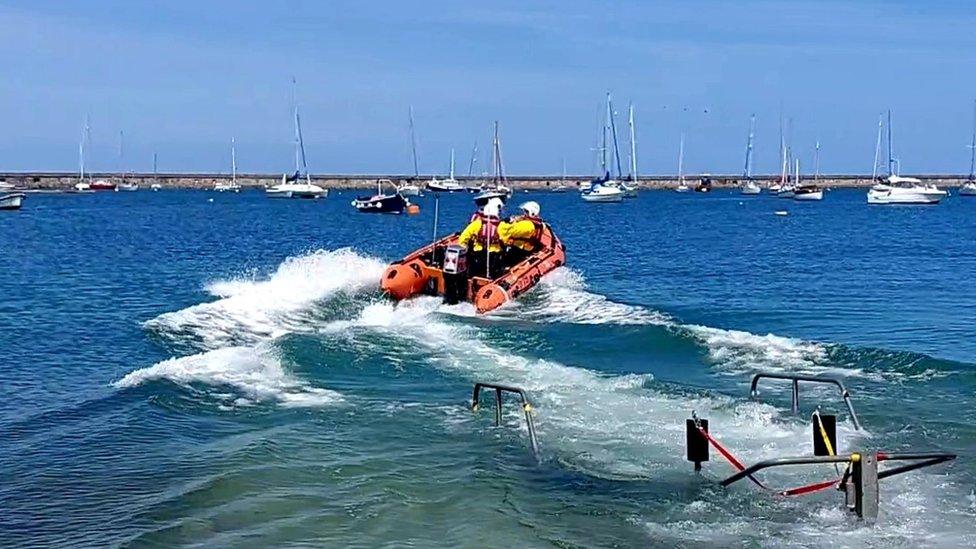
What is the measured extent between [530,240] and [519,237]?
1.24 ft

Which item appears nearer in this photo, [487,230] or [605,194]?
[487,230]

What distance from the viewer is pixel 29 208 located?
292ft

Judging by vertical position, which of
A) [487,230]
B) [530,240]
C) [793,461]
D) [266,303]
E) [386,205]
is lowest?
[266,303]

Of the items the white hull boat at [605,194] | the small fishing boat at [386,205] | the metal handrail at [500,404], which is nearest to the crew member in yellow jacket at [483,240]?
the metal handrail at [500,404]

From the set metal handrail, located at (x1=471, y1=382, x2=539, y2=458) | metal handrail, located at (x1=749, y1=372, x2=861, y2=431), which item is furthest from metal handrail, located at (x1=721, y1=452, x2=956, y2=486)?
metal handrail, located at (x1=749, y1=372, x2=861, y2=431)

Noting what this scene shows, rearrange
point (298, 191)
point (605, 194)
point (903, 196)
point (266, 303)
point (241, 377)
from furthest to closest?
point (298, 191)
point (605, 194)
point (903, 196)
point (266, 303)
point (241, 377)

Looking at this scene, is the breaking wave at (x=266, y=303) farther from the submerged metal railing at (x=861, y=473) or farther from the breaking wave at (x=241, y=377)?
the submerged metal railing at (x=861, y=473)

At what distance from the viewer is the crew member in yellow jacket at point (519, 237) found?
26.0 meters

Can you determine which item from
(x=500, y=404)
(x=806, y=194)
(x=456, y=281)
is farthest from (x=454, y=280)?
(x=806, y=194)

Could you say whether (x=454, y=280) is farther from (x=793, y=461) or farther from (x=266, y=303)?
(x=793, y=461)

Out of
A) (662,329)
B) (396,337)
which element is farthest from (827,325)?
(396,337)

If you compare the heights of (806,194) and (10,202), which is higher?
(806,194)

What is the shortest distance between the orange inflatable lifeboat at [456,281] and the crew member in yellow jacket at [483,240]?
1.38ft

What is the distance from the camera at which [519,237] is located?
26266 millimetres
